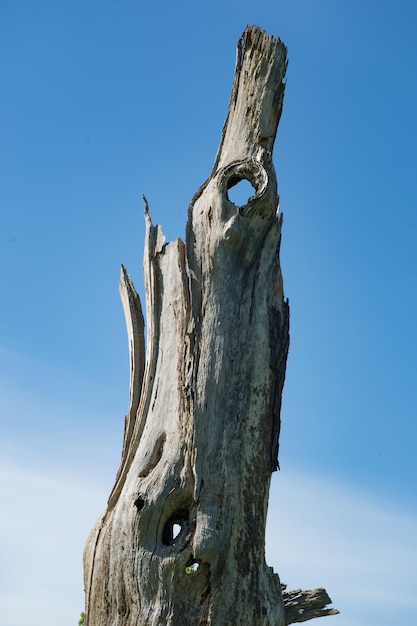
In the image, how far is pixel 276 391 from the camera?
6.46 metres

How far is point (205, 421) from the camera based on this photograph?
19.9 ft

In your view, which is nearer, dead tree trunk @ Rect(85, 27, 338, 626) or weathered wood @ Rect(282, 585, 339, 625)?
dead tree trunk @ Rect(85, 27, 338, 626)

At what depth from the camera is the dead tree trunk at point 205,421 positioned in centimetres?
569

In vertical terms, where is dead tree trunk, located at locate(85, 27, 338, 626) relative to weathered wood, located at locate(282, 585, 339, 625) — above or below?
above

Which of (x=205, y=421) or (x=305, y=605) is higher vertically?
(x=205, y=421)

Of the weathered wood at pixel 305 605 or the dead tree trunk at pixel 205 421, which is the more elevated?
the dead tree trunk at pixel 205 421

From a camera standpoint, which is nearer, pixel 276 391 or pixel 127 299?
pixel 276 391

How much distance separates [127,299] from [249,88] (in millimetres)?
2442

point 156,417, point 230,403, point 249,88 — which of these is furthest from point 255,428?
point 249,88

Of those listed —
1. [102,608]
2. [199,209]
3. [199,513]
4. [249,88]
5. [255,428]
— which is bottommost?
[102,608]

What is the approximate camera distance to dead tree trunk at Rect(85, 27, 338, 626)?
569 cm

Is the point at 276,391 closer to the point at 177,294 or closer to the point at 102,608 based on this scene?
the point at 177,294

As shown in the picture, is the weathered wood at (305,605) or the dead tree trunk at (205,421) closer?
the dead tree trunk at (205,421)

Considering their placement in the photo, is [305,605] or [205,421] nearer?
[205,421]
